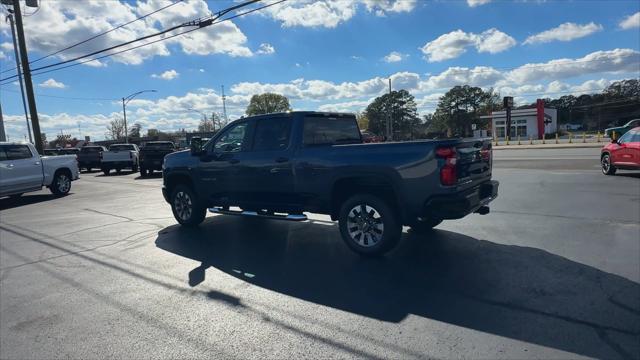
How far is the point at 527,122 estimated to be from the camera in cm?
7212

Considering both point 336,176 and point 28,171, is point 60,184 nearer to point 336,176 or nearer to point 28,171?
point 28,171

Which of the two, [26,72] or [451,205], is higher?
[26,72]

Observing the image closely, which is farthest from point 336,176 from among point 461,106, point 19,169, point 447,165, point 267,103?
point 461,106

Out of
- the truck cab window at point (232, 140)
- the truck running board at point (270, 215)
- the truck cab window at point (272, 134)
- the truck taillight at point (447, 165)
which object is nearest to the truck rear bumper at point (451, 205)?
the truck taillight at point (447, 165)

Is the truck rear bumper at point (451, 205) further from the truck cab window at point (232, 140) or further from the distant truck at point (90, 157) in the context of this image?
the distant truck at point (90, 157)

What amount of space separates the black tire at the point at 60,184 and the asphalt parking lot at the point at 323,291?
22.4 ft

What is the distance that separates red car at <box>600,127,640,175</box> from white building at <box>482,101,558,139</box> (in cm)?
5908

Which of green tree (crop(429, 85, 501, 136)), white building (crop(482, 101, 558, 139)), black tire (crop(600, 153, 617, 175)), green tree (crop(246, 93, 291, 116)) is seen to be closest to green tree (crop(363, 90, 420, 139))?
green tree (crop(429, 85, 501, 136))

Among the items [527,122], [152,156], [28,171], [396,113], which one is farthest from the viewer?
[396,113]

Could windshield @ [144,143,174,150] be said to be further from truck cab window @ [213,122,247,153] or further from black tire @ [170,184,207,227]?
truck cab window @ [213,122,247,153]

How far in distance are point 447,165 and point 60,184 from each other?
1415 cm

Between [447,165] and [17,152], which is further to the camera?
[17,152]

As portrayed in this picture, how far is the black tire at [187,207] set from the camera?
25.9 ft

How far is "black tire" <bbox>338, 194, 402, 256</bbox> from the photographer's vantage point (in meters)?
5.40
